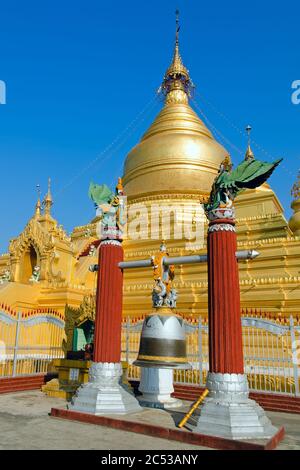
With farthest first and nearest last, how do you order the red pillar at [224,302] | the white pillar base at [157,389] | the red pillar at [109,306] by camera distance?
the white pillar base at [157,389], the red pillar at [109,306], the red pillar at [224,302]

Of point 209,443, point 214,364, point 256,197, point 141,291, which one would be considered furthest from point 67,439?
point 256,197

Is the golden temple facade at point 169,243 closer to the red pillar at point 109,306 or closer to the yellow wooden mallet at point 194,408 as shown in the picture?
the red pillar at point 109,306

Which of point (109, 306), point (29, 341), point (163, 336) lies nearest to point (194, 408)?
point (163, 336)

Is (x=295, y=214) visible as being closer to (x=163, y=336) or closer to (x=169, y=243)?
(x=169, y=243)

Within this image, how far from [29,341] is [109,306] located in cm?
823

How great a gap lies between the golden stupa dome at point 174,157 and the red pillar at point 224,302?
20059 mm

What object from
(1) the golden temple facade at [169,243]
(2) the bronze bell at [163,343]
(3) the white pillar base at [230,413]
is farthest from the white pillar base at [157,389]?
(1) the golden temple facade at [169,243]

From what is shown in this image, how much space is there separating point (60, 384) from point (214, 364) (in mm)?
6468

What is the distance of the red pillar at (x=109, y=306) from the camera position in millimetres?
8508

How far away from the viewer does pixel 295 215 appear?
2034 cm

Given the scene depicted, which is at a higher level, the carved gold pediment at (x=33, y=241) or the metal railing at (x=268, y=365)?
the carved gold pediment at (x=33, y=241)

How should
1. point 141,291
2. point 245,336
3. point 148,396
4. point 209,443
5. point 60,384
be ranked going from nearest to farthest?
point 209,443, point 148,396, point 60,384, point 245,336, point 141,291

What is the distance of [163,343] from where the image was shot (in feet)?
23.9
